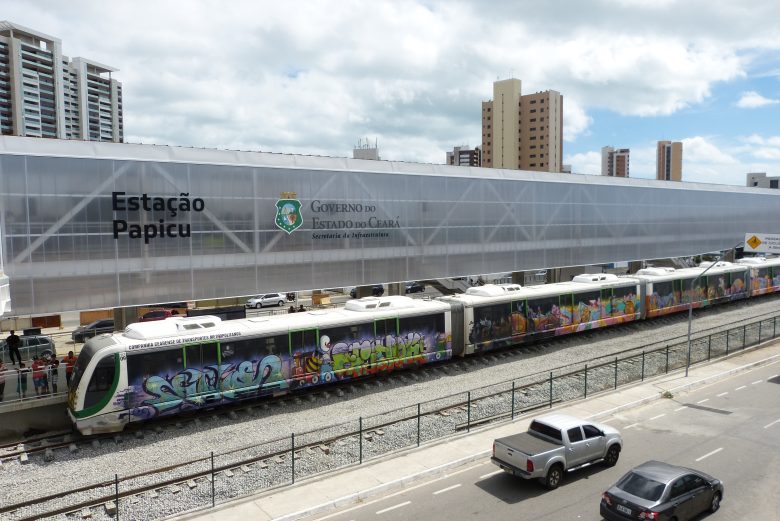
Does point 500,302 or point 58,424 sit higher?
point 500,302

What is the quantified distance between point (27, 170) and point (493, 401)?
74.1 feet

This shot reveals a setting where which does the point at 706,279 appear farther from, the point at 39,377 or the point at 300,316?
the point at 39,377

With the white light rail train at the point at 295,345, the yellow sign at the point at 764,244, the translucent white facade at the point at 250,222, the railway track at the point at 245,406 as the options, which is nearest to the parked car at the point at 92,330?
the translucent white facade at the point at 250,222

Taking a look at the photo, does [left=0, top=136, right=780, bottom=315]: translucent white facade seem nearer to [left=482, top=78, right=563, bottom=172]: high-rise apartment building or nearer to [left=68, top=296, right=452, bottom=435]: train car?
[left=68, top=296, right=452, bottom=435]: train car

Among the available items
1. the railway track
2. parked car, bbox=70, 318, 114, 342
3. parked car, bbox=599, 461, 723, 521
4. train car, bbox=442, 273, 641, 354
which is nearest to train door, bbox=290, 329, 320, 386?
the railway track

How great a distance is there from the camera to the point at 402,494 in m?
14.1

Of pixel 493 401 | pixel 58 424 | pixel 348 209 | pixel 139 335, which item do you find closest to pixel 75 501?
pixel 139 335

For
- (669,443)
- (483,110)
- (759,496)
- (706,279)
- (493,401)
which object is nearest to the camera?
(759,496)

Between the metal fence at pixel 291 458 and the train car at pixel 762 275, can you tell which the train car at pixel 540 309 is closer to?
the metal fence at pixel 291 458

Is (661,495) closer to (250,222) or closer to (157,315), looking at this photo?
(250,222)

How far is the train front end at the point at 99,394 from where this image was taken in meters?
17.4

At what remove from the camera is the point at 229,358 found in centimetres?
1991

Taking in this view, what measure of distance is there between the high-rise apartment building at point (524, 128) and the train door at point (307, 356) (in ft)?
417

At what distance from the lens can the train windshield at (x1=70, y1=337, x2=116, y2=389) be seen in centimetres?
1784
